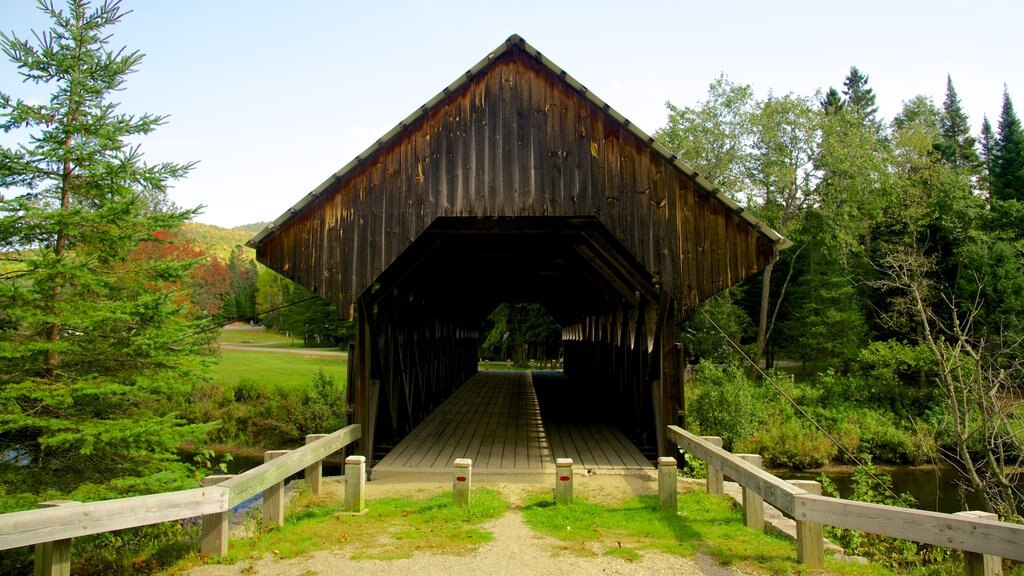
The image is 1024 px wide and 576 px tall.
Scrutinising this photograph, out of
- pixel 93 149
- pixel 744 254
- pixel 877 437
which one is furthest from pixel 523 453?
pixel 877 437

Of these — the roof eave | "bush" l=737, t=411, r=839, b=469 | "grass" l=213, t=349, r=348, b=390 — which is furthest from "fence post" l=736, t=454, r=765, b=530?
"grass" l=213, t=349, r=348, b=390

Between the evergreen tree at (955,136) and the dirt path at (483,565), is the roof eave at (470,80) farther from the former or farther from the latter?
the evergreen tree at (955,136)

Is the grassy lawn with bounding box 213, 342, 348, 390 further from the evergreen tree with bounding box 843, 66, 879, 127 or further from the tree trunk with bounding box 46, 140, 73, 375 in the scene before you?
the evergreen tree with bounding box 843, 66, 879, 127

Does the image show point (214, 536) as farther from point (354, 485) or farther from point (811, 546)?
point (811, 546)

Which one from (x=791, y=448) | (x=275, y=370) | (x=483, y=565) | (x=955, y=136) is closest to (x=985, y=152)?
(x=955, y=136)

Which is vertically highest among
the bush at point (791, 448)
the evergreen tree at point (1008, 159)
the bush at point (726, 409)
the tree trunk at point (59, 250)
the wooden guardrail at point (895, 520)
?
the evergreen tree at point (1008, 159)

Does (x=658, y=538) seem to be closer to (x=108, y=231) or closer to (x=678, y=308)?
(x=678, y=308)

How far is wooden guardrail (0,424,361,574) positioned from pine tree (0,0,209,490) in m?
2.48

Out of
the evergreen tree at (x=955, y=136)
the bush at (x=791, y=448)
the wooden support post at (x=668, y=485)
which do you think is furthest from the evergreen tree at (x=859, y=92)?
the wooden support post at (x=668, y=485)

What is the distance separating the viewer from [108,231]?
7.15 meters

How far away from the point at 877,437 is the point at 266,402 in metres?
18.9

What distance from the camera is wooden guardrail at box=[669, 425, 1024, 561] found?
3.46 metres

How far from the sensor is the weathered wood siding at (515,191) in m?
7.39

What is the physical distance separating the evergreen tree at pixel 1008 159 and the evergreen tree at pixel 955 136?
3453 millimetres
